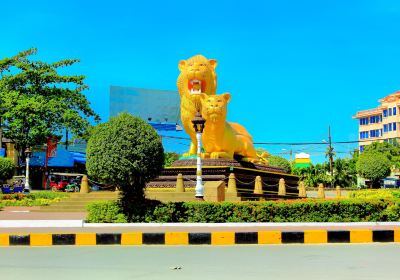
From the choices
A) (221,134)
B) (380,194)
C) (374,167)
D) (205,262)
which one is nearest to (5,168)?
(221,134)

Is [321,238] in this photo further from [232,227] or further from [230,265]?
[230,265]

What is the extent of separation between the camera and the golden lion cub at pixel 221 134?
22.5m

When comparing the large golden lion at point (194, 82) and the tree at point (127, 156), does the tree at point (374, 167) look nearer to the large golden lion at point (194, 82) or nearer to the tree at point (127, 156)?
the large golden lion at point (194, 82)

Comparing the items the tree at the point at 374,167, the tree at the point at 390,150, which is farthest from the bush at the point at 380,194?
the tree at the point at 390,150

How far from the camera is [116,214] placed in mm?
13375

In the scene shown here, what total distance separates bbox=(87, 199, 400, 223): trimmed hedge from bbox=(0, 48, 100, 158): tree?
23353 millimetres

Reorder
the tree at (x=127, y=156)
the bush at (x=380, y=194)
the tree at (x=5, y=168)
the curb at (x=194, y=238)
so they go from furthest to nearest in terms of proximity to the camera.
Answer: the tree at (x=5, y=168)
the bush at (x=380, y=194)
the tree at (x=127, y=156)
the curb at (x=194, y=238)

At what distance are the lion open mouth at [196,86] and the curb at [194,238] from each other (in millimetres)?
13202

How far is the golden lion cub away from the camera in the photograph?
22484mm

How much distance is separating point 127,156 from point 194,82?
34.7ft

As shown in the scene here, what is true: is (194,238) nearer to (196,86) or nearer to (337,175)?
(196,86)

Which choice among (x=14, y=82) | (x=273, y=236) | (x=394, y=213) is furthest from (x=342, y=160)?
(x=273, y=236)

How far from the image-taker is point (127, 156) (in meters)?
13.2

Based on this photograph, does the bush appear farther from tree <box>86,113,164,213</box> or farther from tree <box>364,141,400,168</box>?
tree <box>364,141,400,168</box>
